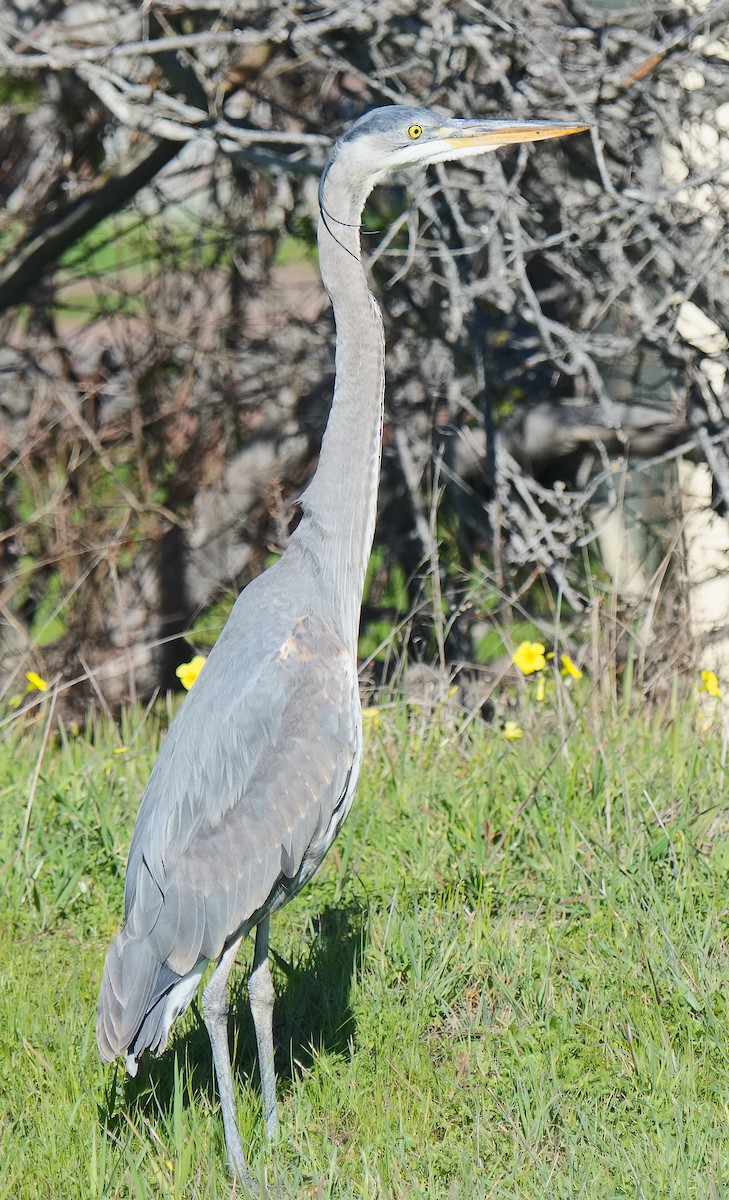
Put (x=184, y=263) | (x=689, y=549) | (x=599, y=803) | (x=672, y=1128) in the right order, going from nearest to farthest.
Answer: (x=672, y=1128) < (x=599, y=803) < (x=689, y=549) < (x=184, y=263)

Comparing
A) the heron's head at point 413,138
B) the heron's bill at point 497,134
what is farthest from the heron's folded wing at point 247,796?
the heron's bill at point 497,134

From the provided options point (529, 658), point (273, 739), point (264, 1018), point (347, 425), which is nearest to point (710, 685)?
point (529, 658)

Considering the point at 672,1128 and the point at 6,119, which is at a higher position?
the point at 6,119

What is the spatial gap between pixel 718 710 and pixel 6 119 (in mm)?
4700

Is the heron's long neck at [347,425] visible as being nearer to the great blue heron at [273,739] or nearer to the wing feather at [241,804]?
the great blue heron at [273,739]

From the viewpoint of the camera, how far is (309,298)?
23.0 ft

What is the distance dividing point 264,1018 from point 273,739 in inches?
26.9

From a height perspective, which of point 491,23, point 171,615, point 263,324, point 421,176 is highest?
point 491,23

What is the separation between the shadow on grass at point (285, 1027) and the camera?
323 cm

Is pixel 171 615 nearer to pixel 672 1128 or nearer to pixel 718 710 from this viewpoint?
pixel 718 710

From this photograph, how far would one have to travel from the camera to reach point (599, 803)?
12.7 ft

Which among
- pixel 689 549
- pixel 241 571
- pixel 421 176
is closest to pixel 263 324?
pixel 241 571

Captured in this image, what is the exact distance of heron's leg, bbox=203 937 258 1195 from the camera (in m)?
2.88

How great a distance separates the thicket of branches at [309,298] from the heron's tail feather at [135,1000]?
1971 mm
